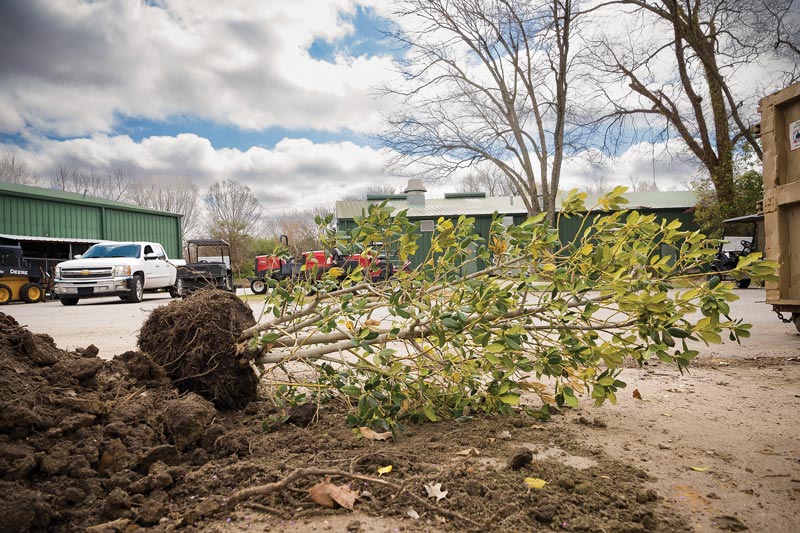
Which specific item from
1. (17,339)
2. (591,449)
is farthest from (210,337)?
(591,449)

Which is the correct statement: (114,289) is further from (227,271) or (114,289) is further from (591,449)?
(591,449)

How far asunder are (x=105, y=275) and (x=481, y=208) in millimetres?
22033

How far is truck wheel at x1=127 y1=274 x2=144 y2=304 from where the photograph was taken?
1557 cm

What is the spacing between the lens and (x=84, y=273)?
1506 centimetres

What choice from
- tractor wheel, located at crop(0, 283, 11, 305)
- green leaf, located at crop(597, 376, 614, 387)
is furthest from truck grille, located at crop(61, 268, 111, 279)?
green leaf, located at crop(597, 376, 614, 387)

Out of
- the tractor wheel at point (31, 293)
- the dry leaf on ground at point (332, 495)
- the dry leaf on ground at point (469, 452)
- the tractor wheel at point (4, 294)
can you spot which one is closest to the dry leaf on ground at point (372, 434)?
the dry leaf on ground at point (469, 452)

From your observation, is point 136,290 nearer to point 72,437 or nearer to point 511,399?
point 72,437

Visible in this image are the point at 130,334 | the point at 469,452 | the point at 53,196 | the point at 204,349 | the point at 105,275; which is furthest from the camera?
the point at 53,196

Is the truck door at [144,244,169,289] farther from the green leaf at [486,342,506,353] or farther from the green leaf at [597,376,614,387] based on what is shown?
the green leaf at [597,376,614,387]

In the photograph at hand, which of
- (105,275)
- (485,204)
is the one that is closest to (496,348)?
(105,275)

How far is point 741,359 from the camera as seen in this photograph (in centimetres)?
480

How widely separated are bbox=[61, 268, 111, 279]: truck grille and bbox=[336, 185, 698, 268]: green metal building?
1443 cm

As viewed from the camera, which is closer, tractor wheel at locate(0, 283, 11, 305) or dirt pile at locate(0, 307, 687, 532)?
dirt pile at locate(0, 307, 687, 532)

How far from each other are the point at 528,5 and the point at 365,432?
1878 cm
